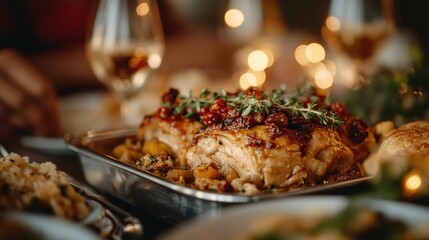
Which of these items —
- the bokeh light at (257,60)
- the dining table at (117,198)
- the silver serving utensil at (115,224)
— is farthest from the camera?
the bokeh light at (257,60)

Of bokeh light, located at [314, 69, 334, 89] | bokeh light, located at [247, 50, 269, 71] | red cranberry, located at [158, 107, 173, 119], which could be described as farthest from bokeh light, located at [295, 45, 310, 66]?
red cranberry, located at [158, 107, 173, 119]

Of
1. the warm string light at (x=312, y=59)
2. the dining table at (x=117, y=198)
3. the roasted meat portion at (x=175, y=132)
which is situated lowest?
the dining table at (x=117, y=198)

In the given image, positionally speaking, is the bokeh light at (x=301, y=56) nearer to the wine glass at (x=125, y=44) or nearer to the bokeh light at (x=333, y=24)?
the bokeh light at (x=333, y=24)

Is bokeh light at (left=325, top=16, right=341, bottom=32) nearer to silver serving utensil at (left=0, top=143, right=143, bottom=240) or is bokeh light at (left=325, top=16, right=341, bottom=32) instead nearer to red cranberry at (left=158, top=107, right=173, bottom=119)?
red cranberry at (left=158, top=107, right=173, bottom=119)

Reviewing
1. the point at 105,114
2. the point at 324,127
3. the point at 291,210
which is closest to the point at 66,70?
the point at 105,114

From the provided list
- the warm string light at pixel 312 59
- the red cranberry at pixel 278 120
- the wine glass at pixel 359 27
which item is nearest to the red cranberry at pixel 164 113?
the red cranberry at pixel 278 120

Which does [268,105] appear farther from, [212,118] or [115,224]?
[115,224]
